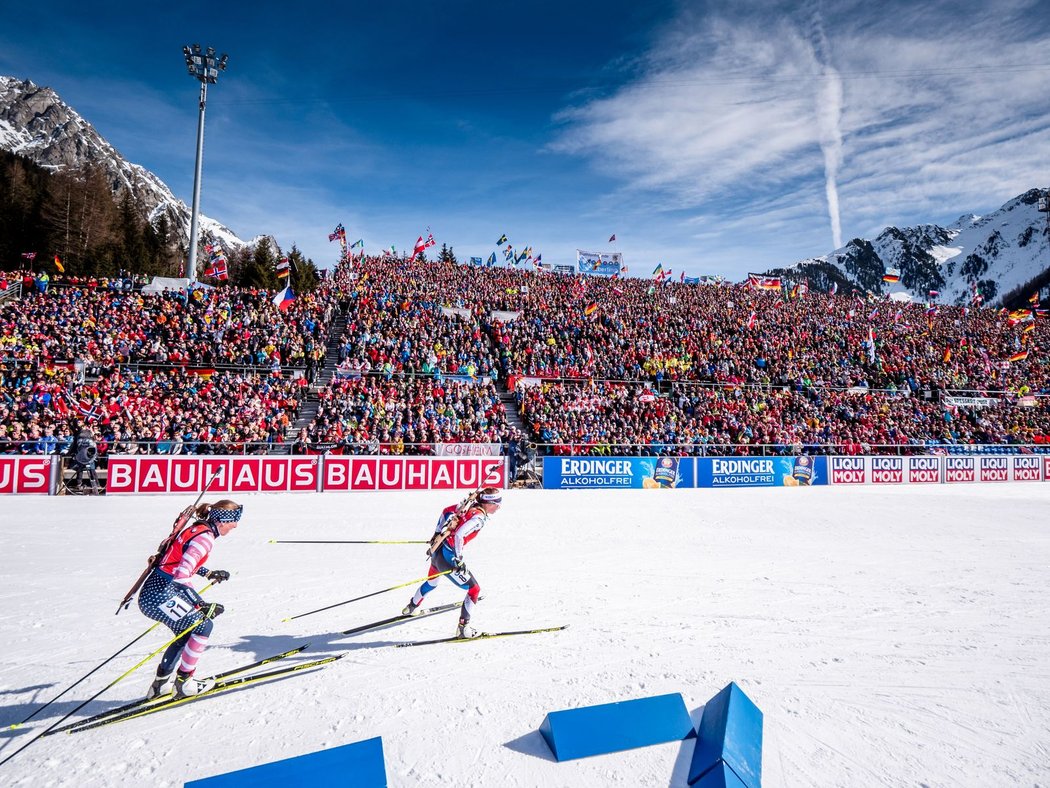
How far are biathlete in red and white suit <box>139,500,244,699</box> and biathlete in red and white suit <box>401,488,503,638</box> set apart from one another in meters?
2.67

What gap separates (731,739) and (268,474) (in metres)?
16.7

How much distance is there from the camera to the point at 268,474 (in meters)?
17.5

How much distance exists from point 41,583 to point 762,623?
1087 cm

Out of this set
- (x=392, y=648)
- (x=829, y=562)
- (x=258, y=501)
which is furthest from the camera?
(x=258, y=501)

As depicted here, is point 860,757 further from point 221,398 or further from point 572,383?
point 572,383

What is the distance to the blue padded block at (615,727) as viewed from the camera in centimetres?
437

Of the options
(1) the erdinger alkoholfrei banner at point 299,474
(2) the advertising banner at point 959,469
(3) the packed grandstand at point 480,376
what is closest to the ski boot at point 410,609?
(1) the erdinger alkoholfrei banner at point 299,474

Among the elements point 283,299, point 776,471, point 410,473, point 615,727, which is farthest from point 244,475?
point 776,471

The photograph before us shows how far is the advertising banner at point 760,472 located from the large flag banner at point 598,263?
2801cm

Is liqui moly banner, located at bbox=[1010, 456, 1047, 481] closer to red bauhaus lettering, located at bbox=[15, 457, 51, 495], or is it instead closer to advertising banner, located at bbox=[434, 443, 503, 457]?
advertising banner, located at bbox=[434, 443, 503, 457]

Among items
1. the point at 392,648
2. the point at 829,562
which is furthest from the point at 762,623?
the point at 392,648

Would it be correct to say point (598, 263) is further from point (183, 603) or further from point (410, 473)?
point (183, 603)

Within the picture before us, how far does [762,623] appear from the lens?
730cm

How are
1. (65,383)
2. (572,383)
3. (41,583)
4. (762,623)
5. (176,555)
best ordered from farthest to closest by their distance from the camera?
(572,383), (65,383), (41,583), (762,623), (176,555)
